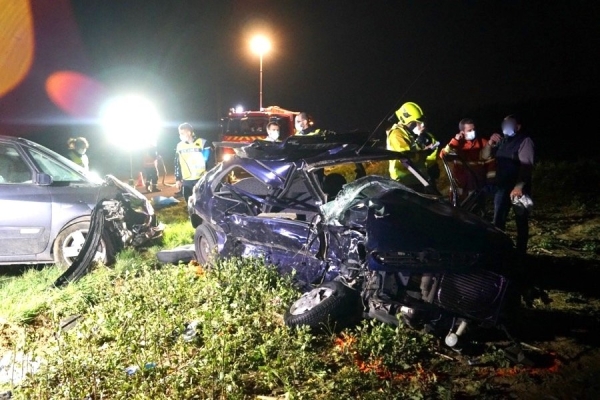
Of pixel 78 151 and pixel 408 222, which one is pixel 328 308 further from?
pixel 78 151

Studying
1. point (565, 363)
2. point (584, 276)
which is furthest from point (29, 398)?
point (584, 276)

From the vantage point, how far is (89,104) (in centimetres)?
2388

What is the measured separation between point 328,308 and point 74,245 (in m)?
3.65

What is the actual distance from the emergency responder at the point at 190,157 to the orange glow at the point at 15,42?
469 inches

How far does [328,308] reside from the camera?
3.72 meters

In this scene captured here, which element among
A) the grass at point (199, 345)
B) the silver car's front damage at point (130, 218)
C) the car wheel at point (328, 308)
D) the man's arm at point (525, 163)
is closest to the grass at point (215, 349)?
the grass at point (199, 345)

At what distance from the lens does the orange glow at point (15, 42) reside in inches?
631


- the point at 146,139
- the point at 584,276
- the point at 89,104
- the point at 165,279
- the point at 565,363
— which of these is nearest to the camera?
the point at 565,363

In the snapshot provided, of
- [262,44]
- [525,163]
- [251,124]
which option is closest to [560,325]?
[525,163]

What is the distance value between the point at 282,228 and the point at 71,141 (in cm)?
593

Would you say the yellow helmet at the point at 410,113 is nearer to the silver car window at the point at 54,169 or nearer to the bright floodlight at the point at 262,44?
the silver car window at the point at 54,169

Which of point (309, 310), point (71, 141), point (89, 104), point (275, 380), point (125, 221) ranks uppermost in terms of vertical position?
point (89, 104)

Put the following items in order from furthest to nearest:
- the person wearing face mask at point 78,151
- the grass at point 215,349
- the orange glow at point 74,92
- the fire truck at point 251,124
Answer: the orange glow at point 74,92, the fire truck at point 251,124, the person wearing face mask at point 78,151, the grass at point 215,349

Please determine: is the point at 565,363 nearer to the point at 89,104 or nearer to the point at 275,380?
the point at 275,380
